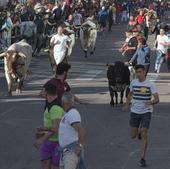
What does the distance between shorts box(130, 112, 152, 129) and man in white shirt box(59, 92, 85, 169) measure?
283 centimetres

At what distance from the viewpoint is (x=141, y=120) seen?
11641mm

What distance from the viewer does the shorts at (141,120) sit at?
11.5 meters

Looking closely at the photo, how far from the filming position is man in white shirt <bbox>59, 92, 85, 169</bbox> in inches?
343


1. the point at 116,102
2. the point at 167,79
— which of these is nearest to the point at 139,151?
the point at 116,102

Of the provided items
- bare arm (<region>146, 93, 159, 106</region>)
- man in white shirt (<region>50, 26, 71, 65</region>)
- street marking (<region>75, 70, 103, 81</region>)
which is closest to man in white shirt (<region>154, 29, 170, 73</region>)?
street marking (<region>75, 70, 103, 81</region>)

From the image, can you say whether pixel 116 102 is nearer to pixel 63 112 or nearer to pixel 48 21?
pixel 63 112

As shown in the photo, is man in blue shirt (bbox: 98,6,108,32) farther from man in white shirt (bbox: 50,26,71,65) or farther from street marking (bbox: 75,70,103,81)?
man in white shirt (bbox: 50,26,71,65)

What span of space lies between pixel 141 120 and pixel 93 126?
343 cm

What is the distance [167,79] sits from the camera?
76.5 ft

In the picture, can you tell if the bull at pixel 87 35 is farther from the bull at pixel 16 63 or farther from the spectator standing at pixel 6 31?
the bull at pixel 16 63

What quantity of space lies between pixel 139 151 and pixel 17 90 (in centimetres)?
773

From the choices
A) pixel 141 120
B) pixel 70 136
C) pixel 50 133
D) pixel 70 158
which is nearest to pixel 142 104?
pixel 141 120

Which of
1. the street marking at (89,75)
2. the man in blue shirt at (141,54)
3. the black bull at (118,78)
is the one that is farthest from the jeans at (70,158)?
the street marking at (89,75)

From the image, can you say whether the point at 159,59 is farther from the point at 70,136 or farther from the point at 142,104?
the point at 70,136
